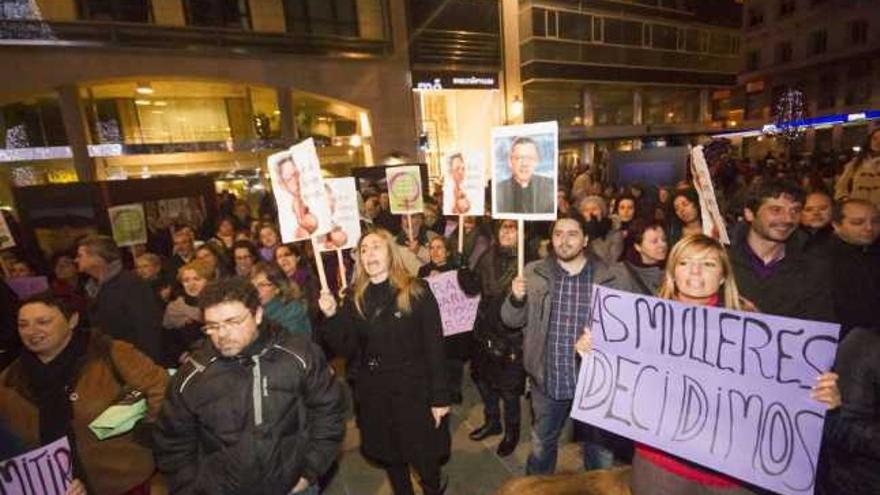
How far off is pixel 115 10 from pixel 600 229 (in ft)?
54.8

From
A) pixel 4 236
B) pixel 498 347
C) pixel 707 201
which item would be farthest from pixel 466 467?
pixel 4 236

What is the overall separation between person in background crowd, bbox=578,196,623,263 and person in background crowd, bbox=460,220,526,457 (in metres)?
1.57

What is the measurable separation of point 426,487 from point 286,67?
17.7 m

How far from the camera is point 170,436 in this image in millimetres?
2418

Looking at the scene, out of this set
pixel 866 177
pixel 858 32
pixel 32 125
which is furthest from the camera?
pixel 858 32

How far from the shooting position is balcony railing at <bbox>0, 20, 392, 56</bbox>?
1378 cm

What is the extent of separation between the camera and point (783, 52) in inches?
1751

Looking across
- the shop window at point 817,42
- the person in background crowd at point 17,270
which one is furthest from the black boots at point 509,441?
the shop window at point 817,42

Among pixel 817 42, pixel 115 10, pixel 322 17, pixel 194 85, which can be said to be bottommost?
pixel 194 85

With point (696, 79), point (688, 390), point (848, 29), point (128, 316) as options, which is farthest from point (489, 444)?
point (848, 29)

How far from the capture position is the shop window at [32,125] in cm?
1430

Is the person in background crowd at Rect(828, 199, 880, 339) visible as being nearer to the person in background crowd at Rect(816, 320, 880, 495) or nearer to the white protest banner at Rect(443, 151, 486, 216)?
the person in background crowd at Rect(816, 320, 880, 495)

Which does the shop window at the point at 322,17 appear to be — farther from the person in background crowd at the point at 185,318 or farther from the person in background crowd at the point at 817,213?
the person in background crowd at the point at 817,213

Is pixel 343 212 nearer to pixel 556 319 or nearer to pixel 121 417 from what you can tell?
pixel 556 319
